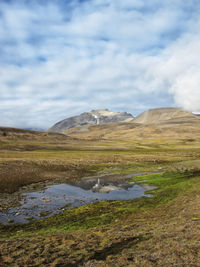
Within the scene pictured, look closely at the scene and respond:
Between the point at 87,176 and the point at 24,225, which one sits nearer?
the point at 24,225

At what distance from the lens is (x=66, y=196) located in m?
31.6

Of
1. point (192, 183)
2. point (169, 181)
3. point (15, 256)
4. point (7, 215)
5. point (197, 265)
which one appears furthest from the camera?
point (169, 181)

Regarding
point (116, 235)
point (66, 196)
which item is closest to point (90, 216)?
point (116, 235)

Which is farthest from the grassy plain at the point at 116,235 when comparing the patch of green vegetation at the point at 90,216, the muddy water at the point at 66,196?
the muddy water at the point at 66,196

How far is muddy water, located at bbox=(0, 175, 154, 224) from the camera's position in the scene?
76.9ft

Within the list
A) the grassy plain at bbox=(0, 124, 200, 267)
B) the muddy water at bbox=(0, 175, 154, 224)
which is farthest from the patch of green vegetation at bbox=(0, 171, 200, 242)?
the muddy water at bbox=(0, 175, 154, 224)

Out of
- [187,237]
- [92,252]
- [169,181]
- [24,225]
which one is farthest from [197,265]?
[169,181]

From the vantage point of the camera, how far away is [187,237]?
14148 millimetres

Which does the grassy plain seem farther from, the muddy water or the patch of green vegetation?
the muddy water

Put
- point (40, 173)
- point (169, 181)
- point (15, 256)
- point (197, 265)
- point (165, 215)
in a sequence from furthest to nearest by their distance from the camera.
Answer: point (40, 173), point (169, 181), point (165, 215), point (15, 256), point (197, 265)

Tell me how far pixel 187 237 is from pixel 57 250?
891cm

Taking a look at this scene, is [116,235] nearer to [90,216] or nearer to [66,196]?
[90,216]

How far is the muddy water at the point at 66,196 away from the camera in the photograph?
923 inches

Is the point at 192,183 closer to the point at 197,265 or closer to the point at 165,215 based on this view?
the point at 165,215
